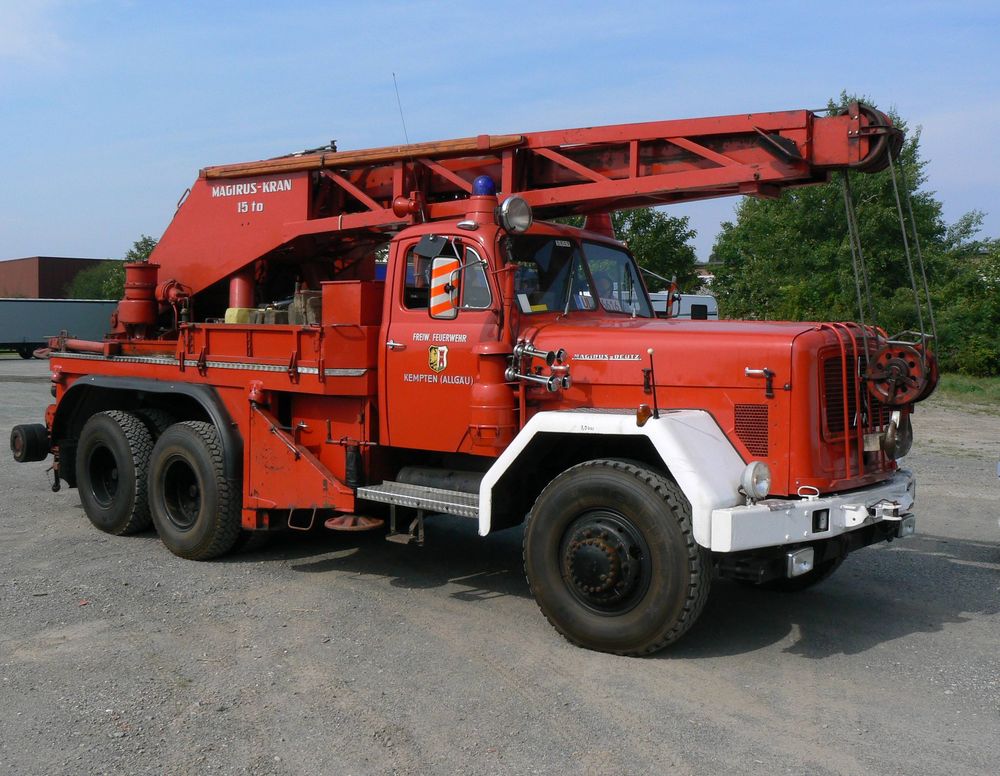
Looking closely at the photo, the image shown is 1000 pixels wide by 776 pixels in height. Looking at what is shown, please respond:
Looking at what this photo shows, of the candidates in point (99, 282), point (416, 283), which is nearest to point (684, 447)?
point (416, 283)

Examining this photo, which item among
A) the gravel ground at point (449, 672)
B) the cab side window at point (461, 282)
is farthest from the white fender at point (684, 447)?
the cab side window at point (461, 282)

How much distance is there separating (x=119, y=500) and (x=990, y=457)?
463 inches

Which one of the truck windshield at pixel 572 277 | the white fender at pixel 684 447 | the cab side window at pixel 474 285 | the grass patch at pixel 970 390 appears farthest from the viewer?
the grass patch at pixel 970 390

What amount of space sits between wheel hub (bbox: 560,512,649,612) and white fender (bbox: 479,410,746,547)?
43cm

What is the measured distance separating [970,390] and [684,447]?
24.7m

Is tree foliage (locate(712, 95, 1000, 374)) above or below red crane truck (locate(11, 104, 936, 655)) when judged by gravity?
above

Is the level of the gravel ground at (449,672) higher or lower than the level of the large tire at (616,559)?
lower

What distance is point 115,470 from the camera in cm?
901

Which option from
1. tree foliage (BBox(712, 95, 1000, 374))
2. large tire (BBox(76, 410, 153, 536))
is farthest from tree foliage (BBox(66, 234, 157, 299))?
large tire (BBox(76, 410, 153, 536))

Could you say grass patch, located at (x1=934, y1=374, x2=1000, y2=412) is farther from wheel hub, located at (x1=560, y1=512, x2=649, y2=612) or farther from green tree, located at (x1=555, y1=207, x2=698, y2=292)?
wheel hub, located at (x1=560, y1=512, x2=649, y2=612)

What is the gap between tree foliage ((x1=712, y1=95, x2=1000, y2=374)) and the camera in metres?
30.5

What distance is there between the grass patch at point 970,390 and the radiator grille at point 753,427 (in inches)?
762

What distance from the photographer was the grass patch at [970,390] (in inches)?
973

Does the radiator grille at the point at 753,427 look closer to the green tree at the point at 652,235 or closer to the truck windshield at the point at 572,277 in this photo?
the truck windshield at the point at 572,277
